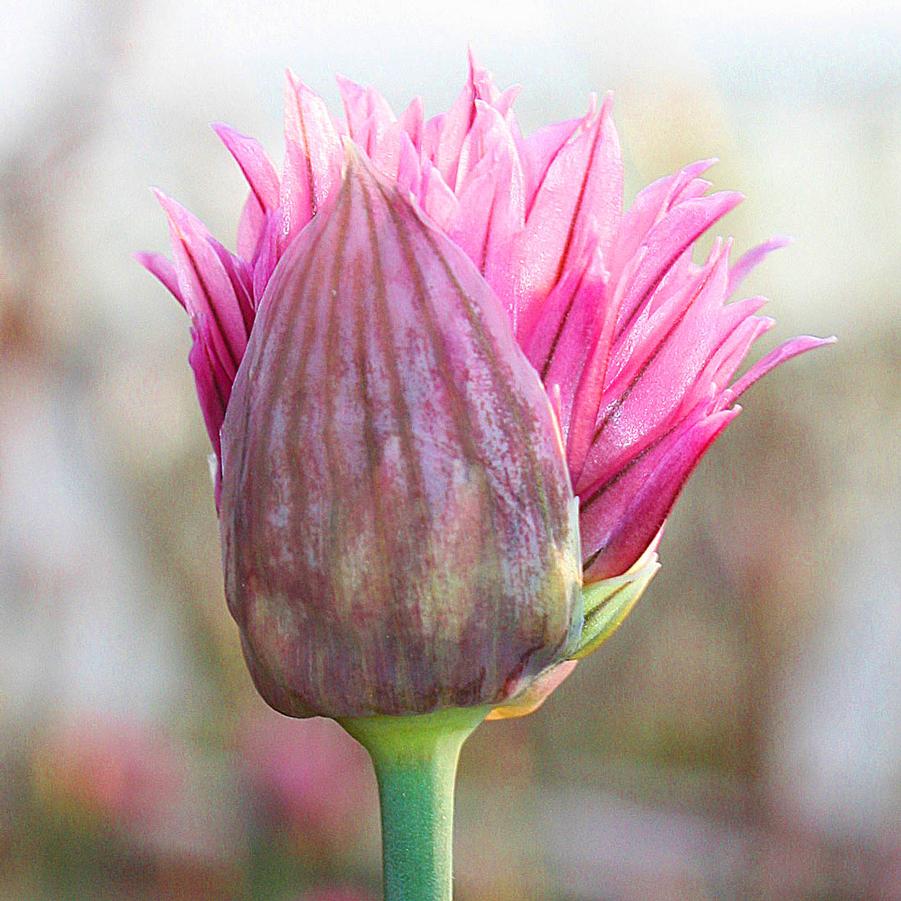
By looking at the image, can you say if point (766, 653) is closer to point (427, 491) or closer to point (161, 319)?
point (161, 319)

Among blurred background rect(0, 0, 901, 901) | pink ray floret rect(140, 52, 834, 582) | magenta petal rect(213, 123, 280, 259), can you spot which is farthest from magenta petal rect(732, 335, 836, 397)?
blurred background rect(0, 0, 901, 901)

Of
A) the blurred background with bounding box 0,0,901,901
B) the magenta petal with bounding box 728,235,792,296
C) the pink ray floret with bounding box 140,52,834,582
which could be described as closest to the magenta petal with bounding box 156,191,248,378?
the pink ray floret with bounding box 140,52,834,582

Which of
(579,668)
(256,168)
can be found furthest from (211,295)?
(579,668)

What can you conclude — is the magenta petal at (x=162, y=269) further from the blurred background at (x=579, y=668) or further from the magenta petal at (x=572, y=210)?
the blurred background at (x=579, y=668)

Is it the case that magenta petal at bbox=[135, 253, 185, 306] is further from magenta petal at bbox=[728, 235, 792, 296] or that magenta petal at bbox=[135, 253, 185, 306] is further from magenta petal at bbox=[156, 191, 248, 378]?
magenta petal at bbox=[728, 235, 792, 296]

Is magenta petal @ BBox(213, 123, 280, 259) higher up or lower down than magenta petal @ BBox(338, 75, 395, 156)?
lower down

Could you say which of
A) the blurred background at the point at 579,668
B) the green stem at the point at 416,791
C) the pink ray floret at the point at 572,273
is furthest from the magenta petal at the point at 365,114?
the blurred background at the point at 579,668

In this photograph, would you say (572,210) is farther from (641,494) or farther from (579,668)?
(579,668)

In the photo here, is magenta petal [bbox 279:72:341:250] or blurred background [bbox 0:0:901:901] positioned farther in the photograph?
blurred background [bbox 0:0:901:901]
